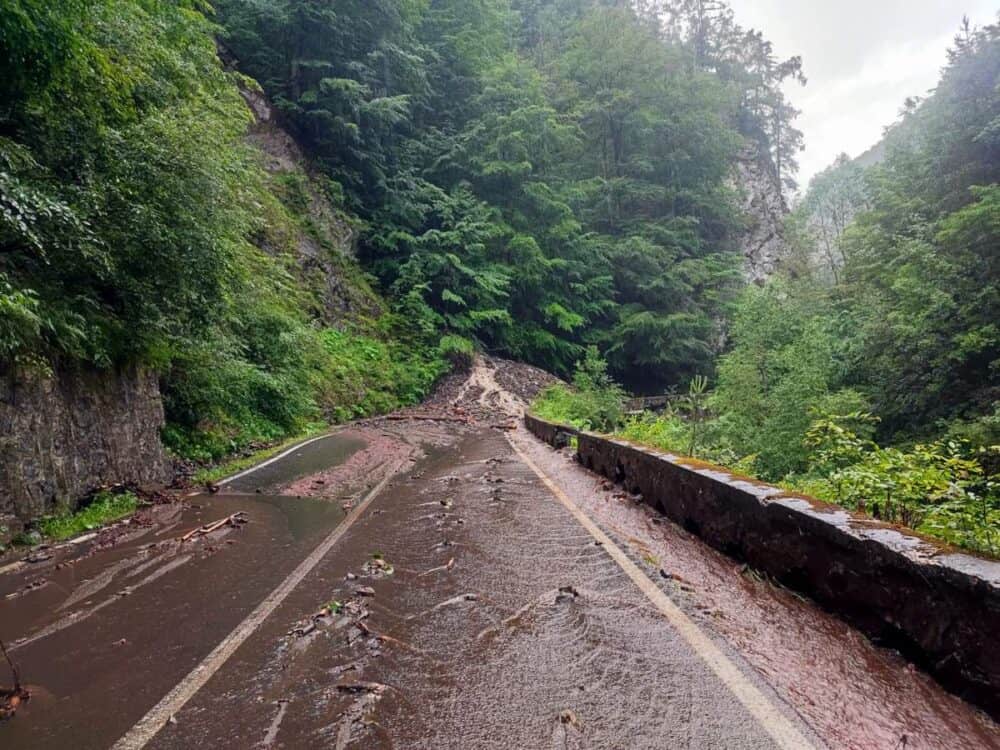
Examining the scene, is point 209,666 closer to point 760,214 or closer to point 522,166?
point 522,166

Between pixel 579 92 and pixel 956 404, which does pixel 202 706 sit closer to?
pixel 956 404

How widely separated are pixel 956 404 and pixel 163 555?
16.8 meters

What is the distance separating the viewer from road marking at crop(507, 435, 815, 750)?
2.24 metres

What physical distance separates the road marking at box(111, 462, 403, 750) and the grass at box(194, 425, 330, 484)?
506 centimetres

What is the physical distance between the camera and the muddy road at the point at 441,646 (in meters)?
2.37

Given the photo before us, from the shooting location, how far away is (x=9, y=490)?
561 centimetres

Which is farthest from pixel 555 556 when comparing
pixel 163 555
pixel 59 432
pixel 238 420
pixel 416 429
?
pixel 416 429

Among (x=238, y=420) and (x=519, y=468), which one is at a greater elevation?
(x=238, y=420)

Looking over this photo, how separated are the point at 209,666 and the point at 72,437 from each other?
532cm

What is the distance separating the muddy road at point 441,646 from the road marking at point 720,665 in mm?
13

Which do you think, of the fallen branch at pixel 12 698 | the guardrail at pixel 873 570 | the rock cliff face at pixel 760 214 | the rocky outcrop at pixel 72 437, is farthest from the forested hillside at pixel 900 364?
the rock cliff face at pixel 760 214

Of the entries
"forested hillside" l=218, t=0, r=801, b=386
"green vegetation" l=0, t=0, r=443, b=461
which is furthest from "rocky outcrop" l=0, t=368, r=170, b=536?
"forested hillside" l=218, t=0, r=801, b=386

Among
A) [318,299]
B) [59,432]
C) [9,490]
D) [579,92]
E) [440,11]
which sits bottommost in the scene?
[9,490]

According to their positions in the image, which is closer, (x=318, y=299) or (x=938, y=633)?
(x=938, y=633)
